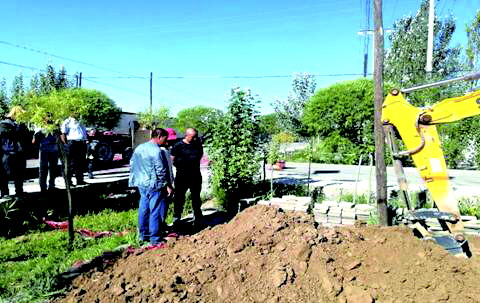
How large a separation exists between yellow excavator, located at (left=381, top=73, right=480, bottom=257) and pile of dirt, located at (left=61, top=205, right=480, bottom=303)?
343 mm

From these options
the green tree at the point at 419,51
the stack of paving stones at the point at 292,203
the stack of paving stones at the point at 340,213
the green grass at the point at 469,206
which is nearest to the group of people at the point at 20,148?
the stack of paving stones at the point at 292,203

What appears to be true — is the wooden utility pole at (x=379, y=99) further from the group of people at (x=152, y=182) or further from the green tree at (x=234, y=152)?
the group of people at (x=152, y=182)

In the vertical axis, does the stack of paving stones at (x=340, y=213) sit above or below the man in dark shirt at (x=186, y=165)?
below

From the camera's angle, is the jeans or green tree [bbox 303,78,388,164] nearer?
the jeans

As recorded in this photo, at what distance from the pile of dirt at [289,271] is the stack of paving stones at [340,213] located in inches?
58.8

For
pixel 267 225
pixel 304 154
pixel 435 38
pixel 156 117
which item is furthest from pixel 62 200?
pixel 435 38

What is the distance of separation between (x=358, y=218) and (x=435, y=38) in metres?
23.4

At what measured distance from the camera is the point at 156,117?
20250mm

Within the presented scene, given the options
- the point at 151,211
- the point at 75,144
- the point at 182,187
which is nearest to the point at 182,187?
the point at 182,187

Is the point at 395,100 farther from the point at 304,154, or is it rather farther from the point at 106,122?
the point at 106,122

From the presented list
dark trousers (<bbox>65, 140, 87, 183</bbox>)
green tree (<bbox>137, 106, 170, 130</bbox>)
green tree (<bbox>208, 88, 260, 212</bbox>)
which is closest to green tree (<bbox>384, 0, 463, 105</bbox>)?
green tree (<bbox>137, 106, 170, 130</bbox>)

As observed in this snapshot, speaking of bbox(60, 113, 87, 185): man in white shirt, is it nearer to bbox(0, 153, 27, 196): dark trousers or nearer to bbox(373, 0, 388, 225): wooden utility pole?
bbox(0, 153, 27, 196): dark trousers

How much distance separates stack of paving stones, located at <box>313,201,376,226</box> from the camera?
6.32m

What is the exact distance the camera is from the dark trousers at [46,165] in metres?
8.13
